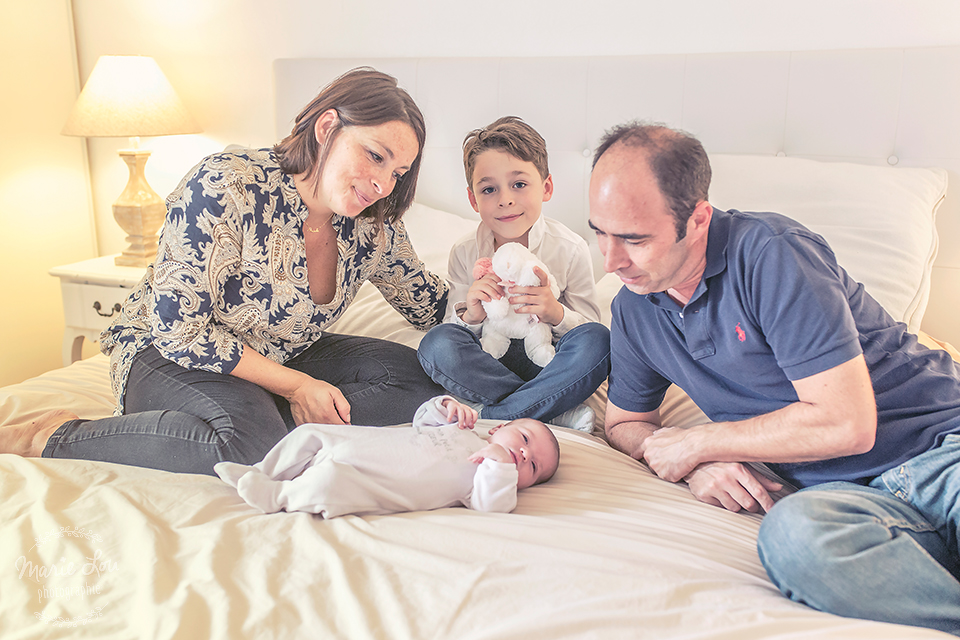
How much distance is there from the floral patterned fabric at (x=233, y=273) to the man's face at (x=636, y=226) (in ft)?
2.19

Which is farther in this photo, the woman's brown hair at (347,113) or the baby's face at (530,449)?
the woman's brown hair at (347,113)

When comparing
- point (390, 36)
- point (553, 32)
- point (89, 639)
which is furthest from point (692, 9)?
point (89, 639)

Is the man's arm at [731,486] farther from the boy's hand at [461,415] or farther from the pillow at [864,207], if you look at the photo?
the pillow at [864,207]

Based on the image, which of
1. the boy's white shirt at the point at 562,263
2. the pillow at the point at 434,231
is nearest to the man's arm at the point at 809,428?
the boy's white shirt at the point at 562,263

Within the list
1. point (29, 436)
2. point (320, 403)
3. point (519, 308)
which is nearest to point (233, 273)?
point (320, 403)

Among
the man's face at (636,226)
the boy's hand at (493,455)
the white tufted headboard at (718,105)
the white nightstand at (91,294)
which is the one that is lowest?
the white nightstand at (91,294)

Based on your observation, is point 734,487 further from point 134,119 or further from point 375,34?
point 134,119

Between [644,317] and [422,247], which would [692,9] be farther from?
[644,317]

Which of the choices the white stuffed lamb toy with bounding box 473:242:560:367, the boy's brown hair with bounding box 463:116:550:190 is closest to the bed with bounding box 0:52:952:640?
the white stuffed lamb toy with bounding box 473:242:560:367

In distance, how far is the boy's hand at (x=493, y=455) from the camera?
45.3 inches

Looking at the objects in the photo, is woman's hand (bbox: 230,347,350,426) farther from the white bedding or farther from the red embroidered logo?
the red embroidered logo

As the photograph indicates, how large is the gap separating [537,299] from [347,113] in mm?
533

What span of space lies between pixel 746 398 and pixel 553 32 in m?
1.52

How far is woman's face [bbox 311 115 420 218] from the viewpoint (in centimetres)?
137
